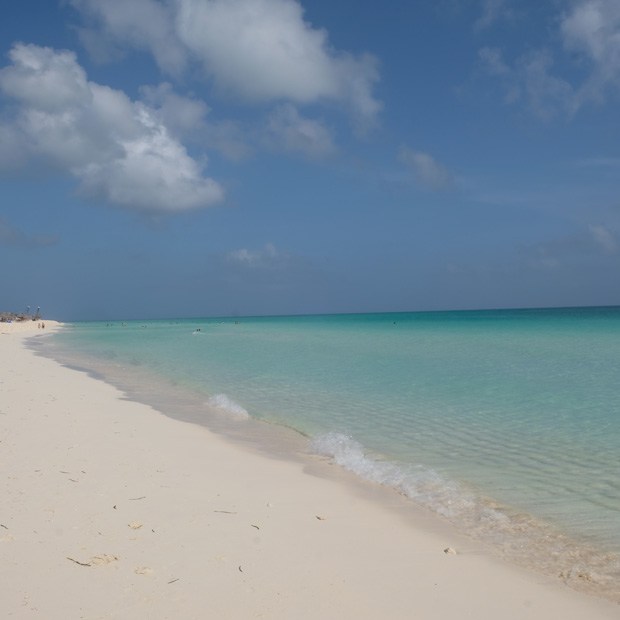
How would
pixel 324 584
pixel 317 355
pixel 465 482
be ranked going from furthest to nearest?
pixel 317 355 → pixel 465 482 → pixel 324 584

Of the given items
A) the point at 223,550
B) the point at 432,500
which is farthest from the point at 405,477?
the point at 223,550

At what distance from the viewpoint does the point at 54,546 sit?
14.8 feet

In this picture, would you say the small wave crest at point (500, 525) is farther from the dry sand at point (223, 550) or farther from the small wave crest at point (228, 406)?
the small wave crest at point (228, 406)

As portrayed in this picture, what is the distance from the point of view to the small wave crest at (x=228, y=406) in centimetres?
1223

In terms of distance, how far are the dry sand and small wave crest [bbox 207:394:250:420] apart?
4.31m

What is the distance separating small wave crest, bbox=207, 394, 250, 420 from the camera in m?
12.2

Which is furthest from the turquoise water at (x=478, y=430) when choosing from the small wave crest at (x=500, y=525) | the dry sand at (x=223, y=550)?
the dry sand at (x=223, y=550)

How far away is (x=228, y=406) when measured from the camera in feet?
42.6

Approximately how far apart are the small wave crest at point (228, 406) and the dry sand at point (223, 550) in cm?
431

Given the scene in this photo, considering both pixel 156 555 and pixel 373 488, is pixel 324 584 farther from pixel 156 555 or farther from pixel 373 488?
pixel 373 488

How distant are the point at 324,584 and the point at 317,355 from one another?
75.9 ft

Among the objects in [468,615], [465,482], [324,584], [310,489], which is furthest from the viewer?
[465,482]

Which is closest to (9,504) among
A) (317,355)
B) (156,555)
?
(156,555)

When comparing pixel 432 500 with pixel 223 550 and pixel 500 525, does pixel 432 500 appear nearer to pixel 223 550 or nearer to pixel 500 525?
pixel 500 525
